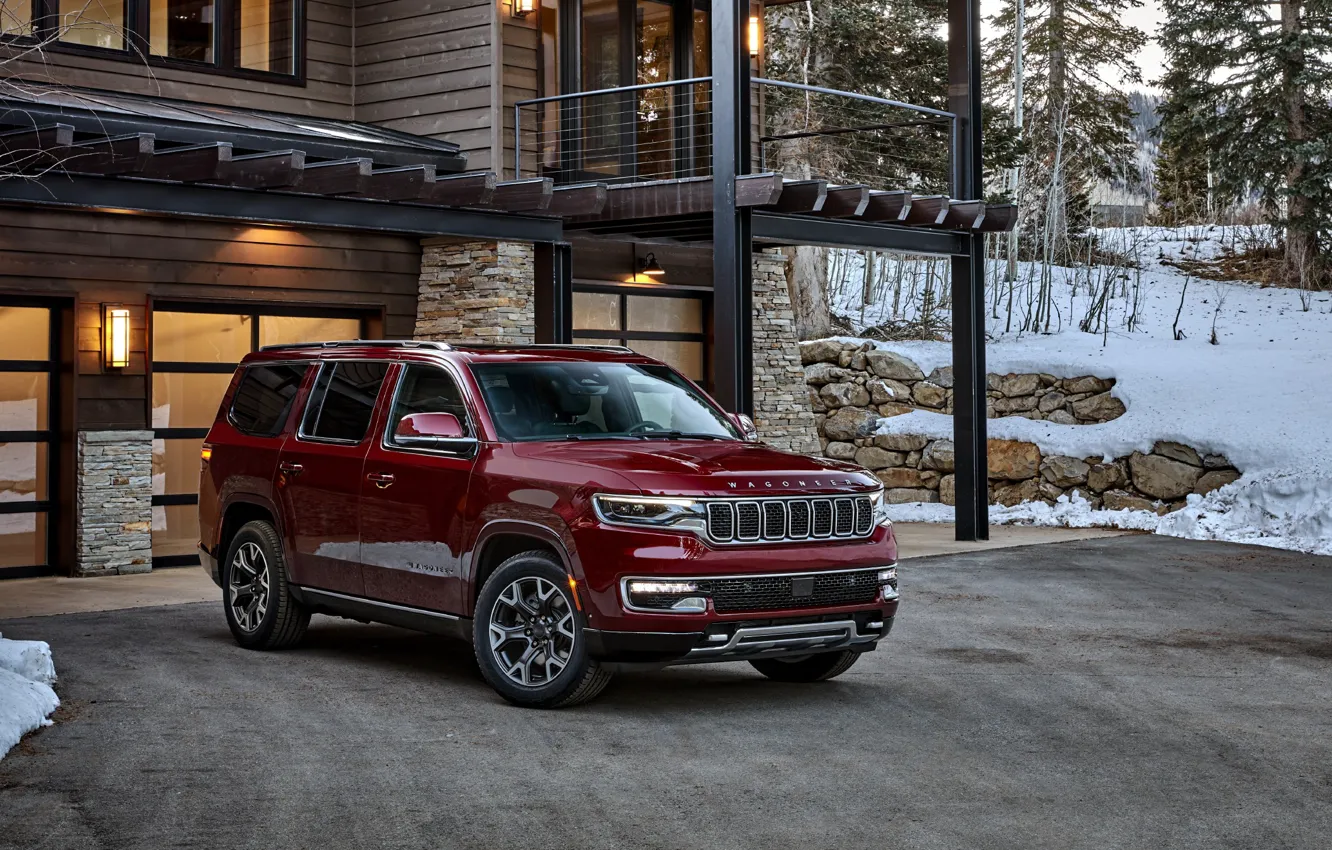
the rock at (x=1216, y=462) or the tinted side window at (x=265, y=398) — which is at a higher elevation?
the tinted side window at (x=265, y=398)

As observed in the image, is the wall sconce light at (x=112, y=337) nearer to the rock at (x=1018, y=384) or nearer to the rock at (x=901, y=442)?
the rock at (x=901, y=442)

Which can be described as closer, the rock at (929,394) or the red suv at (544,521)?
the red suv at (544,521)

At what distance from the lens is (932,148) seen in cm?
2988

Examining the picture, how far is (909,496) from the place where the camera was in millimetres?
20797

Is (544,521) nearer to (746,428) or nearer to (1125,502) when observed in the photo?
(746,428)

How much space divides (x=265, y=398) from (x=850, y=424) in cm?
1260

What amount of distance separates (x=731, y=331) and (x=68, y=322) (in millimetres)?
6085

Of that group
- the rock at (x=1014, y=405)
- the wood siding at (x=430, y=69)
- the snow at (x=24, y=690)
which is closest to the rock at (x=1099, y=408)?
the rock at (x=1014, y=405)

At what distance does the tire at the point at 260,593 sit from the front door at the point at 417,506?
0.96m

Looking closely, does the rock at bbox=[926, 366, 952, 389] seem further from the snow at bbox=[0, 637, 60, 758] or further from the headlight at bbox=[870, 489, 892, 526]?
the snow at bbox=[0, 637, 60, 758]

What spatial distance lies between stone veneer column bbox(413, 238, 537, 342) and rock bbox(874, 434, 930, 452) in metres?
6.34

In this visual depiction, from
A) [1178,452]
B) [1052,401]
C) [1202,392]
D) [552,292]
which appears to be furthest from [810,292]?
[552,292]

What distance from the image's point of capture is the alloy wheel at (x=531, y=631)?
306 inches

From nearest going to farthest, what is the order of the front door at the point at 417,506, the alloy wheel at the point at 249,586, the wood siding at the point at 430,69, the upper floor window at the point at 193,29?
1. the front door at the point at 417,506
2. the alloy wheel at the point at 249,586
3. the upper floor window at the point at 193,29
4. the wood siding at the point at 430,69
